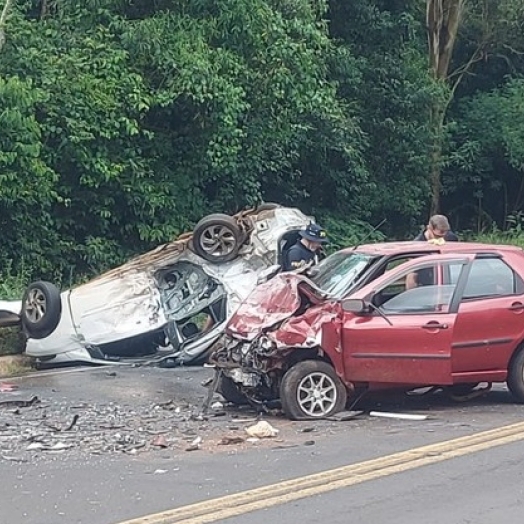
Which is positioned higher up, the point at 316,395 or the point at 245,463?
the point at 316,395

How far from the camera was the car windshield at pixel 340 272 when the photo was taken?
37.0ft

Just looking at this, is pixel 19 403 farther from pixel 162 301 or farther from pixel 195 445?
pixel 162 301

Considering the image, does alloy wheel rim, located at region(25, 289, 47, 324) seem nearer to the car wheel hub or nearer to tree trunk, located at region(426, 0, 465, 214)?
the car wheel hub

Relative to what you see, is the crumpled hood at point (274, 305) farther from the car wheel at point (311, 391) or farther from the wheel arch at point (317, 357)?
the car wheel at point (311, 391)

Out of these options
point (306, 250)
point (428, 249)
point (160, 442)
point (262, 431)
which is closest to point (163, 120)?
point (306, 250)

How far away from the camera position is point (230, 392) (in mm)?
11453

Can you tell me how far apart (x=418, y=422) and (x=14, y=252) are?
11169 mm

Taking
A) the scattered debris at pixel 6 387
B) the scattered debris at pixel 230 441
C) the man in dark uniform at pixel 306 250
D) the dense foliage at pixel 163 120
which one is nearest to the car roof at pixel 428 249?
the man in dark uniform at pixel 306 250

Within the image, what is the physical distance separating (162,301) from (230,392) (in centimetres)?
360

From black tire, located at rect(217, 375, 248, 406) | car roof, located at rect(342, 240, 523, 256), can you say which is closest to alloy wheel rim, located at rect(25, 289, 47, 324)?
black tire, located at rect(217, 375, 248, 406)

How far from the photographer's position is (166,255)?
50.3 ft

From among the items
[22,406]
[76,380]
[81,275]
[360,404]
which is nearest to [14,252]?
[81,275]

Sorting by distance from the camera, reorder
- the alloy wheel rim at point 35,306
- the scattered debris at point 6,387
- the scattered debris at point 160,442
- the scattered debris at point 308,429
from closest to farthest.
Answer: the scattered debris at point 160,442, the scattered debris at point 308,429, the scattered debris at point 6,387, the alloy wheel rim at point 35,306

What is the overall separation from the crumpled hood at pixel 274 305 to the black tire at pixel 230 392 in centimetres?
50
